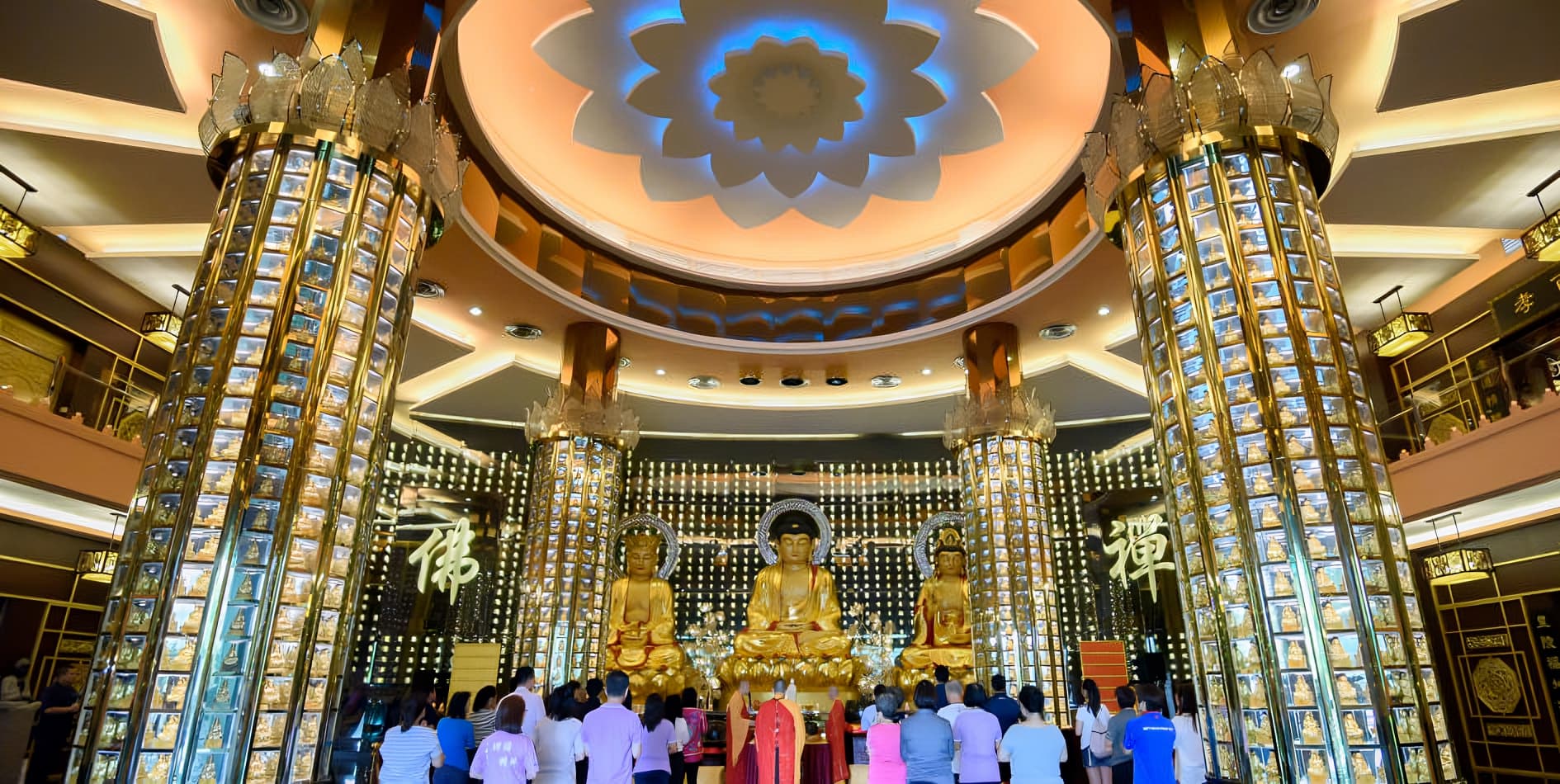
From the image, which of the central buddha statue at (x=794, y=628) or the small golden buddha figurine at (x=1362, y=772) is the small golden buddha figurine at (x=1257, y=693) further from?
the central buddha statue at (x=794, y=628)

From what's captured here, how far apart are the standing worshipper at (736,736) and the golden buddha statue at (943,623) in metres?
3.81

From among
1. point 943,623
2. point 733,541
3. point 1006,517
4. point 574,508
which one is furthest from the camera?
point 733,541

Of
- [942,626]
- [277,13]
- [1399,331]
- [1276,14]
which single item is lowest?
[942,626]

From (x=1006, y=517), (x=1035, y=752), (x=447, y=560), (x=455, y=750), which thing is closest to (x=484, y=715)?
(x=455, y=750)

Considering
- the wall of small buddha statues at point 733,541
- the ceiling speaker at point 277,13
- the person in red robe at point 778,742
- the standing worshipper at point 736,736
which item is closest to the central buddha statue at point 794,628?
the wall of small buddha statues at point 733,541

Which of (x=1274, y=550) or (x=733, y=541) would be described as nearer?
(x=1274, y=550)

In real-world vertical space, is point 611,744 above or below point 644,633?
below

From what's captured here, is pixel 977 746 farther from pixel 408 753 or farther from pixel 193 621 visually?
pixel 193 621

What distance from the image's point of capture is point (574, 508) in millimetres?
9141

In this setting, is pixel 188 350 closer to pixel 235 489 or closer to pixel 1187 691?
pixel 235 489

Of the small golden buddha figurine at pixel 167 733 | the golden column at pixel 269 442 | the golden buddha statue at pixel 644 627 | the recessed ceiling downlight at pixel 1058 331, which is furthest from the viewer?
the golden buddha statue at pixel 644 627

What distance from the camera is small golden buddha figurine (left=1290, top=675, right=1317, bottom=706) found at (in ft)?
12.5

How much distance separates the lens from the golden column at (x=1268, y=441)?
12.4ft

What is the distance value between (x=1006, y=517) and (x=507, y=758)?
6226mm
